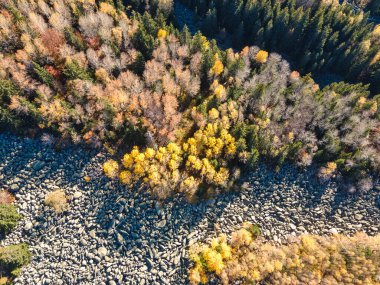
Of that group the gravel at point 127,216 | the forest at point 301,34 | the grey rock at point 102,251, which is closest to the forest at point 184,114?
the gravel at point 127,216

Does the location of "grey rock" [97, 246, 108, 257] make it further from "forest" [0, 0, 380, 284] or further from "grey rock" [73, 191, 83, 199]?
"forest" [0, 0, 380, 284]

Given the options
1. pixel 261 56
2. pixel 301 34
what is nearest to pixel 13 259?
pixel 261 56

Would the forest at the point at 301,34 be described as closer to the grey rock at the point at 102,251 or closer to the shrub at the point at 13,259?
the grey rock at the point at 102,251

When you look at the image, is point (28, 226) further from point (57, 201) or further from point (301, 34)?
point (301, 34)

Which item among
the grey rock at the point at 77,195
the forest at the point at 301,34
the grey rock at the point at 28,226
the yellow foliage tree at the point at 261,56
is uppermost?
the forest at the point at 301,34

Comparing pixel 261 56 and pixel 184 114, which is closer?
pixel 184 114

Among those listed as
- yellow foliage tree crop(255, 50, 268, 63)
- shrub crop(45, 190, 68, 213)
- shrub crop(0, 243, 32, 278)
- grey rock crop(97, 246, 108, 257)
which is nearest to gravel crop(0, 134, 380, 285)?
grey rock crop(97, 246, 108, 257)

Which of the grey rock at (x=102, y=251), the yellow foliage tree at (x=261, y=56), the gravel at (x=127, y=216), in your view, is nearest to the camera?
the gravel at (x=127, y=216)
